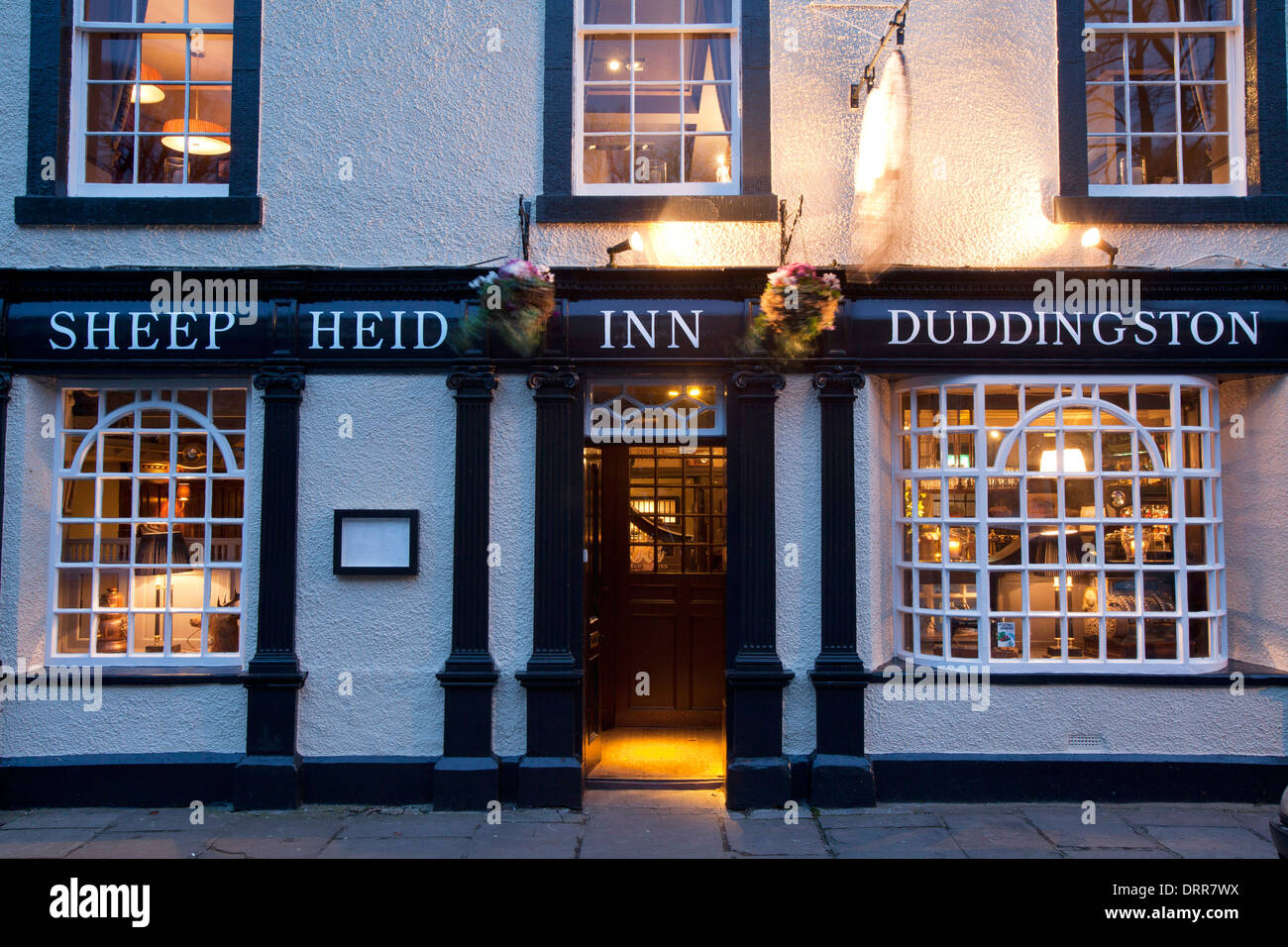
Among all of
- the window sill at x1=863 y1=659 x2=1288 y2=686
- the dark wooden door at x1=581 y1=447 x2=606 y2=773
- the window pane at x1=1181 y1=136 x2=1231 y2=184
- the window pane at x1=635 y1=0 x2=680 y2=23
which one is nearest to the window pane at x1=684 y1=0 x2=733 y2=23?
the window pane at x1=635 y1=0 x2=680 y2=23

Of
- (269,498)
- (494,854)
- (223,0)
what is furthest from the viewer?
(223,0)

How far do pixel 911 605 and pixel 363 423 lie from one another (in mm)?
4367

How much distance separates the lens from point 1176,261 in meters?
6.37

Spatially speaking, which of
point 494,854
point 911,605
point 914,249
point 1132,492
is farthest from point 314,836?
point 1132,492

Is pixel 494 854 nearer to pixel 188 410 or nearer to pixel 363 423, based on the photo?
pixel 363 423

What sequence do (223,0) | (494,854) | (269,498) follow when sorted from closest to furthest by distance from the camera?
(494,854) < (269,498) < (223,0)

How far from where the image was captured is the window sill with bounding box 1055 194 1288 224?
6355 mm

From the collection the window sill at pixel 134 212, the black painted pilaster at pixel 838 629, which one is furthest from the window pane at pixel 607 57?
the black painted pilaster at pixel 838 629

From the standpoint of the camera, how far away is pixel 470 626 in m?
6.17

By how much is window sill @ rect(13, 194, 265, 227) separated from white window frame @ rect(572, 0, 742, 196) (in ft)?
8.00

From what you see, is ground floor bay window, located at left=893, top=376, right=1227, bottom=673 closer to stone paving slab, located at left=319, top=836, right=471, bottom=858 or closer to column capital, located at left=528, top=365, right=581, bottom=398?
column capital, located at left=528, top=365, right=581, bottom=398

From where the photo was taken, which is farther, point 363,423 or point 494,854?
point 363,423

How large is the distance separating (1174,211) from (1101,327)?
3.63ft
